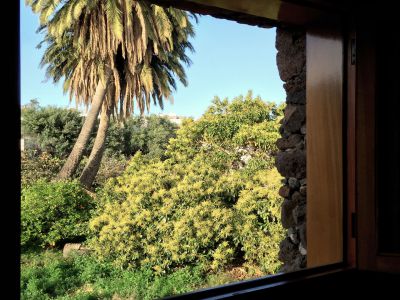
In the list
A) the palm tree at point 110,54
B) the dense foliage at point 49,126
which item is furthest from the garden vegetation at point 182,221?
the dense foliage at point 49,126

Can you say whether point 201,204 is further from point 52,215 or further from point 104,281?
point 52,215

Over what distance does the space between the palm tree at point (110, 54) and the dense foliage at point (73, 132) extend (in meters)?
0.78

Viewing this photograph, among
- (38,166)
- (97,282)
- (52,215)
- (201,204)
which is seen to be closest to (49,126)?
(38,166)

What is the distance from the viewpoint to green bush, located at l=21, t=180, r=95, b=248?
6219 mm

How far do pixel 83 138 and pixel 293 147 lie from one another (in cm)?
594

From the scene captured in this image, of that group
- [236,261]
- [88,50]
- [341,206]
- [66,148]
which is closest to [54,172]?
[66,148]

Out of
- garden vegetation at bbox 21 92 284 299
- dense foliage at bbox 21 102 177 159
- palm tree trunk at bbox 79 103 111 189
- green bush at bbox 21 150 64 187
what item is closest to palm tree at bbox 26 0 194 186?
palm tree trunk at bbox 79 103 111 189

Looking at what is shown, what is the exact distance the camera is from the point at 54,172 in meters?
8.34

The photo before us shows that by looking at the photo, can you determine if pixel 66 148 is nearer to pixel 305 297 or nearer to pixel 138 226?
pixel 138 226

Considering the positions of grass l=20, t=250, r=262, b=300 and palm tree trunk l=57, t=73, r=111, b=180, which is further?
palm tree trunk l=57, t=73, r=111, b=180

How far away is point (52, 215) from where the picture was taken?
6.32 m

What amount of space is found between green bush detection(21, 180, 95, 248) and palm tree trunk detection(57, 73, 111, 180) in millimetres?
1235

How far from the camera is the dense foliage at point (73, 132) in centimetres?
897

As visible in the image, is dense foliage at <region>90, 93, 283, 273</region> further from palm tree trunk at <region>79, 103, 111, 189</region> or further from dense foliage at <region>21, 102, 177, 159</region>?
dense foliage at <region>21, 102, 177, 159</region>
